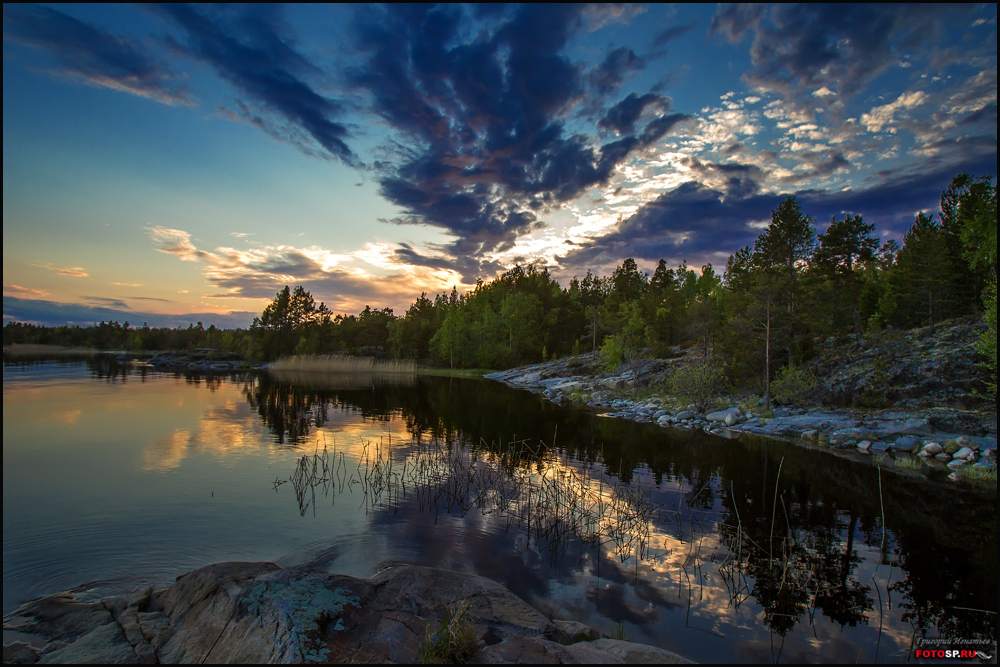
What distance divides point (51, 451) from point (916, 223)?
10178 centimetres

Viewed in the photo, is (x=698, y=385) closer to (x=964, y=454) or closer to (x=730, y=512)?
(x=964, y=454)

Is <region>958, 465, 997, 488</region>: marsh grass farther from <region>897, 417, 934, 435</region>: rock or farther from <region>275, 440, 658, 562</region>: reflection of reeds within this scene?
<region>275, 440, 658, 562</region>: reflection of reeds

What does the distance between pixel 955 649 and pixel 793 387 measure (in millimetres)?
31572

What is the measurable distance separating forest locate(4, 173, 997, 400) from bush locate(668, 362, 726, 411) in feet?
11.8

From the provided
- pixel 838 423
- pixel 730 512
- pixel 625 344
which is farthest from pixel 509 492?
pixel 625 344

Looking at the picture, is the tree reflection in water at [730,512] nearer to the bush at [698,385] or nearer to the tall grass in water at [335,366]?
the bush at [698,385]

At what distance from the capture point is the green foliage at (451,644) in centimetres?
608

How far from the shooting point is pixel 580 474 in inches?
782

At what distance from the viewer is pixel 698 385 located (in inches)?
1548

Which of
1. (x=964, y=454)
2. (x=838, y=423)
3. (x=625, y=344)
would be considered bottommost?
(x=964, y=454)

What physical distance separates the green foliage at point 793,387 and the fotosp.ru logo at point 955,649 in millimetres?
30649

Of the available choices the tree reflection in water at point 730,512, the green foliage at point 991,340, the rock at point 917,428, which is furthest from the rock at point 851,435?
the green foliage at point 991,340

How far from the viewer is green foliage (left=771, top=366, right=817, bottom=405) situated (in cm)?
3581

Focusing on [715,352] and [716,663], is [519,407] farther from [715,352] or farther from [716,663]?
[716,663]
